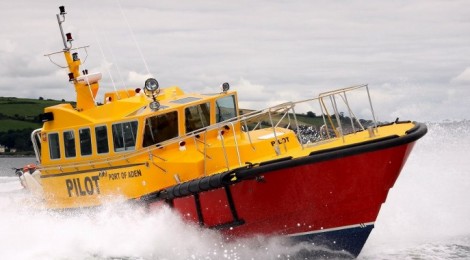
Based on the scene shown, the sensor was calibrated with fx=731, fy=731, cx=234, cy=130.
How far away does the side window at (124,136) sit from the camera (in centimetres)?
1324

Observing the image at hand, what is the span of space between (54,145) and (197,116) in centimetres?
322

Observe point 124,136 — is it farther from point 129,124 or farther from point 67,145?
point 67,145

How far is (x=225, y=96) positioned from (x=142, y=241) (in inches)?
126

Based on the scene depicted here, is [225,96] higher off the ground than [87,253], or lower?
higher

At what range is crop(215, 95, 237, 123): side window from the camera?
45.5 feet

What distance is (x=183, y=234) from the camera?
12.4m

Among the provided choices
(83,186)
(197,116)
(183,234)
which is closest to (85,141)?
(83,186)

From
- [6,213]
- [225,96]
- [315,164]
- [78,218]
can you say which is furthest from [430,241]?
[6,213]

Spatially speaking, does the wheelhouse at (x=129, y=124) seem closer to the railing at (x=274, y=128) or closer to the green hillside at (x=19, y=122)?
the railing at (x=274, y=128)

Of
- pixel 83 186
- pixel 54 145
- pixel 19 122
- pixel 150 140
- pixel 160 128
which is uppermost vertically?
pixel 19 122

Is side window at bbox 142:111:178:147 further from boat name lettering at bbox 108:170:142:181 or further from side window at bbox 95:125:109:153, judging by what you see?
side window at bbox 95:125:109:153

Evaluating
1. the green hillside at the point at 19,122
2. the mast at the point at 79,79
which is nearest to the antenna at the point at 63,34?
the mast at the point at 79,79

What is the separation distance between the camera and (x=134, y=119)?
13188 millimetres

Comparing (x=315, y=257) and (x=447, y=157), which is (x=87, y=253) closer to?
(x=315, y=257)
